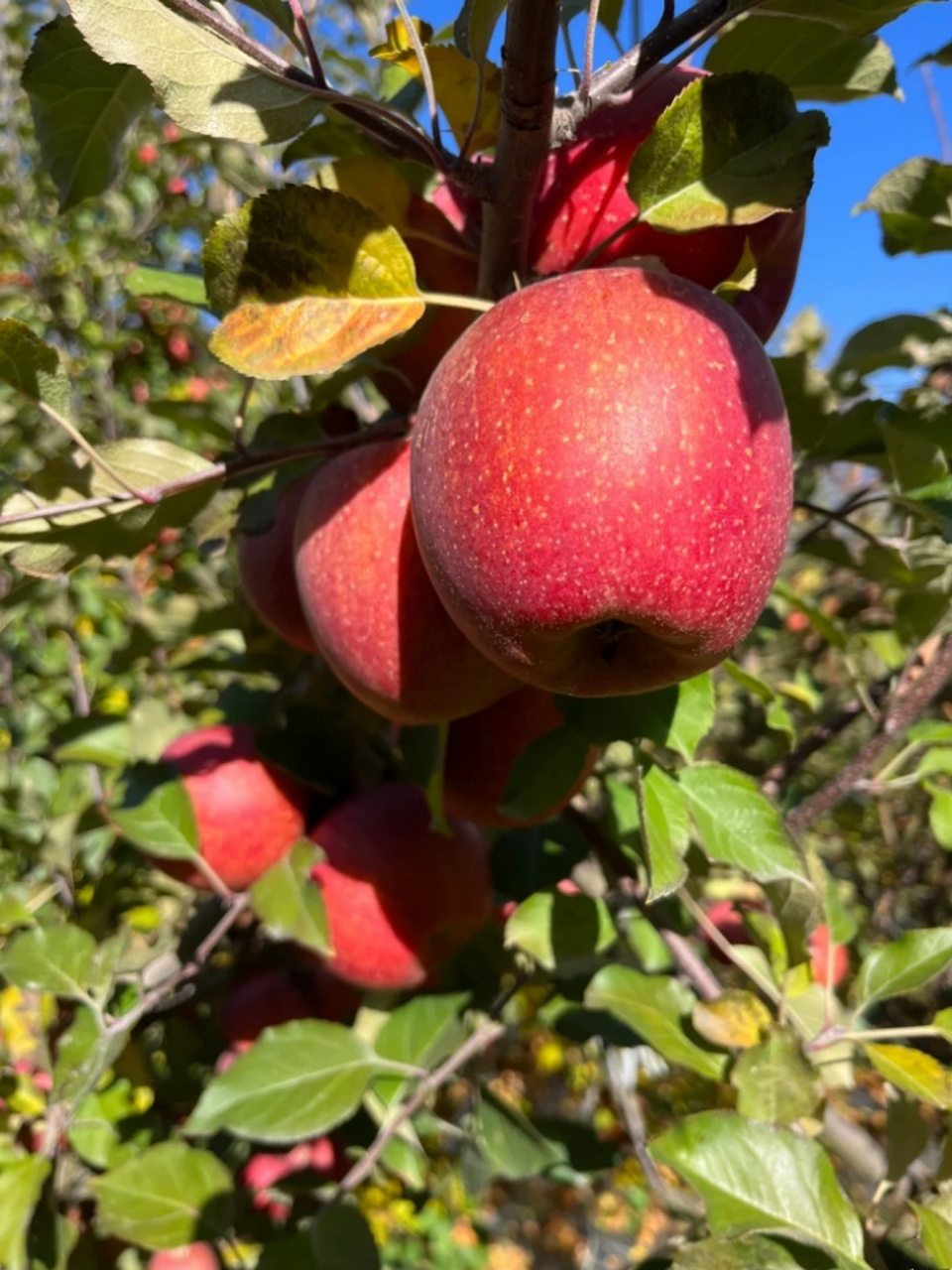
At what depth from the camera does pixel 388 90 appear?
3.31 ft

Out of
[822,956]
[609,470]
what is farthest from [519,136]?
[822,956]

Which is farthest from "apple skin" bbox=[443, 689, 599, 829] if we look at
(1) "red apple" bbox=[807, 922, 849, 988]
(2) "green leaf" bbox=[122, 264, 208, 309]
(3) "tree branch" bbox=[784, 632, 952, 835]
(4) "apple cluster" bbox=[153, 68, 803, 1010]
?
(1) "red apple" bbox=[807, 922, 849, 988]

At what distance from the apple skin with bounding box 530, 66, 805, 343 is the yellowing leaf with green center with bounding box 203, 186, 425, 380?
118 millimetres

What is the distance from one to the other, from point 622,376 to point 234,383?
8.92ft

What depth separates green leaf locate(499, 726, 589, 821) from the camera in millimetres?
725

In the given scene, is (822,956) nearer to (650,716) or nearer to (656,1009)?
(656,1009)

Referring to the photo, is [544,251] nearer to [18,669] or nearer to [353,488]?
[353,488]

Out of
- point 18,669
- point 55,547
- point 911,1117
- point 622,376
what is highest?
point 622,376

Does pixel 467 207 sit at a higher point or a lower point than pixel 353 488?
higher

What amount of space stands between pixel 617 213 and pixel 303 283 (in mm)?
206

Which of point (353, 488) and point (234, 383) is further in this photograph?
point (234, 383)

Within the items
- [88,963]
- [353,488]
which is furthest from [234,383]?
[353,488]

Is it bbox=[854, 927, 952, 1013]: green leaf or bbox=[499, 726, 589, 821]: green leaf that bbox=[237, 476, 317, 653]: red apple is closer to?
bbox=[499, 726, 589, 821]: green leaf

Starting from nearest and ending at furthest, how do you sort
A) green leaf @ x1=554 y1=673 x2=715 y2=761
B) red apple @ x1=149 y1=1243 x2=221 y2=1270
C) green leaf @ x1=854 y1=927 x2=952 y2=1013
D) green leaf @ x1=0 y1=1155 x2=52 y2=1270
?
green leaf @ x1=554 y1=673 x2=715 y2=761
green leaf @ x1=854 y1=927 x2=952 y2=1013
green leaf @ x1=0 y1=1155 x2=52 y2=1270
red apple @ x1=149 y1=1243 x2=221 y2=1270
